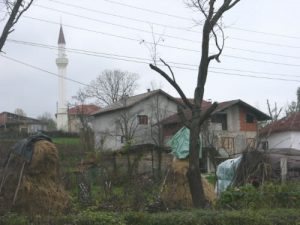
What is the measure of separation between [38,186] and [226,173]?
854cm

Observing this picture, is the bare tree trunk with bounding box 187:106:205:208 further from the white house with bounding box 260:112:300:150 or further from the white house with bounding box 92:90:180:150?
the white house with bounding box 92:90:180:150

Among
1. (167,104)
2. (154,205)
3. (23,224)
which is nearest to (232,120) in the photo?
(167,104)

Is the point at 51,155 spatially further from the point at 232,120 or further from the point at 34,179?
the point at 232,120

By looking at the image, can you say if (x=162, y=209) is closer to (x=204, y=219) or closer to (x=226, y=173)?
(x=204, y=219)

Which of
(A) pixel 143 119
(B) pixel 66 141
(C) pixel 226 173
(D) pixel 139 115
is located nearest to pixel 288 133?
(A) pixel 143 119

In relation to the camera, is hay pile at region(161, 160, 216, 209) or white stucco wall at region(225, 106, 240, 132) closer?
hay pile at region(161, 160, 216, 209)

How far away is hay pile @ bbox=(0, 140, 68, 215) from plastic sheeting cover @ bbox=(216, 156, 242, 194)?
7235 mm

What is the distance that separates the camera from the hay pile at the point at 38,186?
49.1 feet

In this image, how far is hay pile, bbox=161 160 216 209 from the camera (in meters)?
18.0

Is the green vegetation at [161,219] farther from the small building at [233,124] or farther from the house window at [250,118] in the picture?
the house window at [250,118]

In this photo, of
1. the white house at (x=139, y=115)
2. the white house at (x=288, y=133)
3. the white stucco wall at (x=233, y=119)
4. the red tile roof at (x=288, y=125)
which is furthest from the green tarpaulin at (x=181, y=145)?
the white house at (x=139, y=115)

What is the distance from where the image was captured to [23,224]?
37.8 ft

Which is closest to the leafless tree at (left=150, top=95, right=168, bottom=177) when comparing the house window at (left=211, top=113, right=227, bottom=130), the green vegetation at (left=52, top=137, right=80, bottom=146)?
the house window at (left=211, top=113, right=227, bottom=130)

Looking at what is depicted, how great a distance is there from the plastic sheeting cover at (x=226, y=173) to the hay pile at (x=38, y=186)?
285 inches
